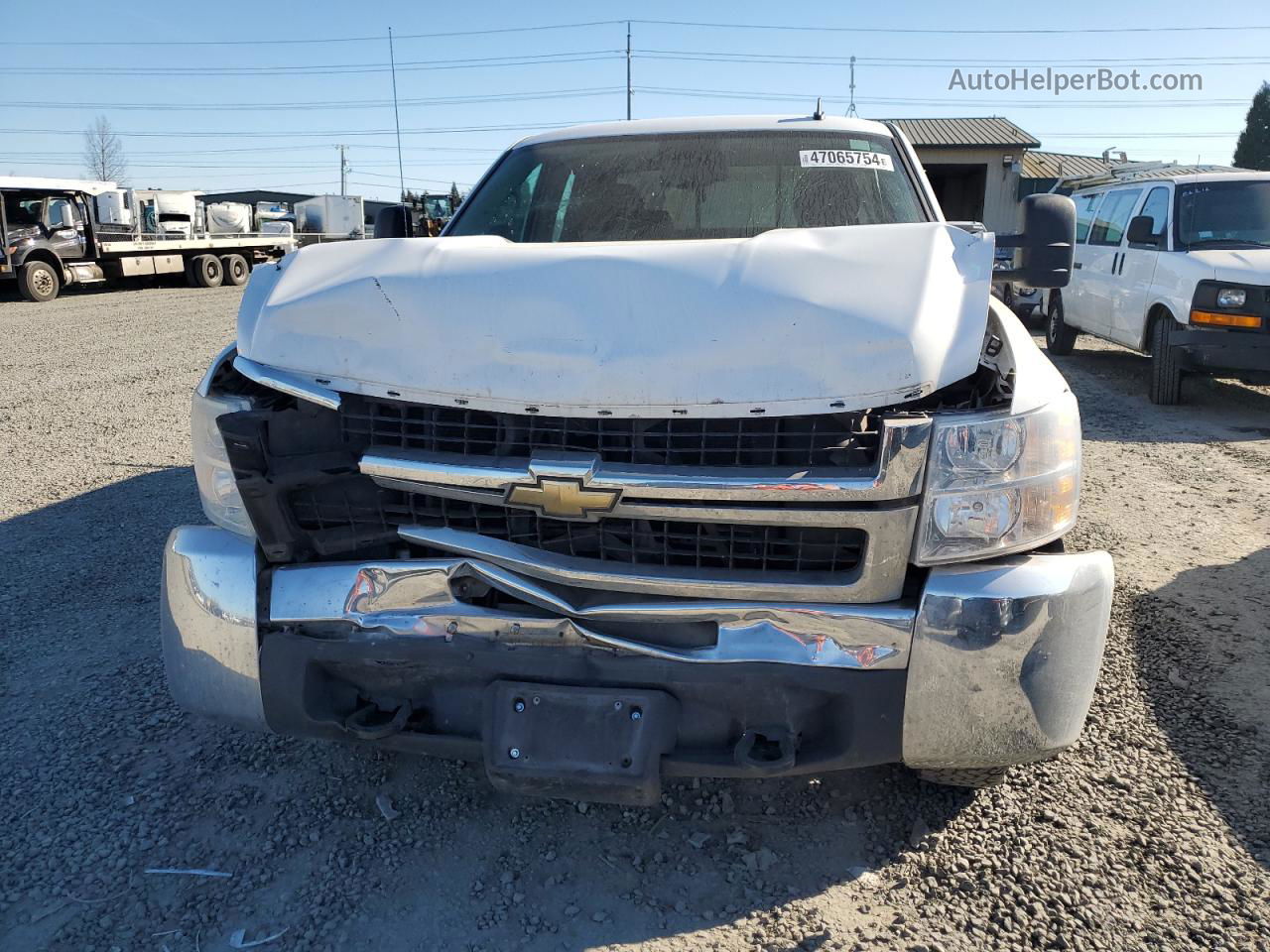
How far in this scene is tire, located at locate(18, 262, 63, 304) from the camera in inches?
755

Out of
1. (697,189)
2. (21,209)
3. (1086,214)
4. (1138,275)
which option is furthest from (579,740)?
(21,209)

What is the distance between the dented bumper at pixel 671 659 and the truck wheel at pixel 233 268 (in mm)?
25341

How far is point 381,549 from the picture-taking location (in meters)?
2.34

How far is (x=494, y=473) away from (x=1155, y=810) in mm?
2023

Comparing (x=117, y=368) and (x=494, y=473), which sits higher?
(x=494, y=473)

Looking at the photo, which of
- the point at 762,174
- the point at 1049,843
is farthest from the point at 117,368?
the point at 1049,843

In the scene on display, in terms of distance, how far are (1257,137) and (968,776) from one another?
56778mm

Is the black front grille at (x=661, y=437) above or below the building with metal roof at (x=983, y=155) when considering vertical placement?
below

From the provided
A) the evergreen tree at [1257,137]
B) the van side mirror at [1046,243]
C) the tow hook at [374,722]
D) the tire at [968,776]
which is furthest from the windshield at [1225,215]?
the evergreen tree at [1257,137]

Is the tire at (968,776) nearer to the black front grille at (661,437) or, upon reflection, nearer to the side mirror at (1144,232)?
the black front grille at (661,437)

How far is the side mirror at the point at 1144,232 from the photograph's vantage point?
27.8 feet

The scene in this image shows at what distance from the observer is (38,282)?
63.7ft

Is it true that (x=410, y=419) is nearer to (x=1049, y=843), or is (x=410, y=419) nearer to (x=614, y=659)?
(x=614, y=659)

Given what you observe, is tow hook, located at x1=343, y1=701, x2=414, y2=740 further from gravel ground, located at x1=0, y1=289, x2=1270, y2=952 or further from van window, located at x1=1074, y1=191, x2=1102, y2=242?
van window, located at x1=1074, y1=191, x2=1102, y2=242
